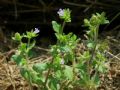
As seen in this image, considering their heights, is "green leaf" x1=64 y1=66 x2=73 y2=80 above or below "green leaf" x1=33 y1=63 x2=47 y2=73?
below

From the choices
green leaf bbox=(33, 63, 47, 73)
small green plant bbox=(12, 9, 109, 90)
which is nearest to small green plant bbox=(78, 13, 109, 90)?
small green plant bbox=(12, 9, 109, 90)

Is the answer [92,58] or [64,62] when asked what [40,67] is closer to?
[64,62]

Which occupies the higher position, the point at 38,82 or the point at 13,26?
the point at 13,26

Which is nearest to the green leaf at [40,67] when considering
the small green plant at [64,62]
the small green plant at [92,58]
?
the small green plant at [64,62]

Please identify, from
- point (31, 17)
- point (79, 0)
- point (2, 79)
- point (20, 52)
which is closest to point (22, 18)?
point (31, 17)

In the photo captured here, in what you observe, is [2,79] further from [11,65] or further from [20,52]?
[20,52]

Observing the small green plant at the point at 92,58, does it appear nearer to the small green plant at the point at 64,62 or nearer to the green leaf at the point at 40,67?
the small green plant at the point at 64,62

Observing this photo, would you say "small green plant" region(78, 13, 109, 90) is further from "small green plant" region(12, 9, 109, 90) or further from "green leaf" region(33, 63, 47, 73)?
"green leaf" region(33, 63, 47, 73)

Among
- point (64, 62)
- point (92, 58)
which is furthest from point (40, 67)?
point (92, 58)
